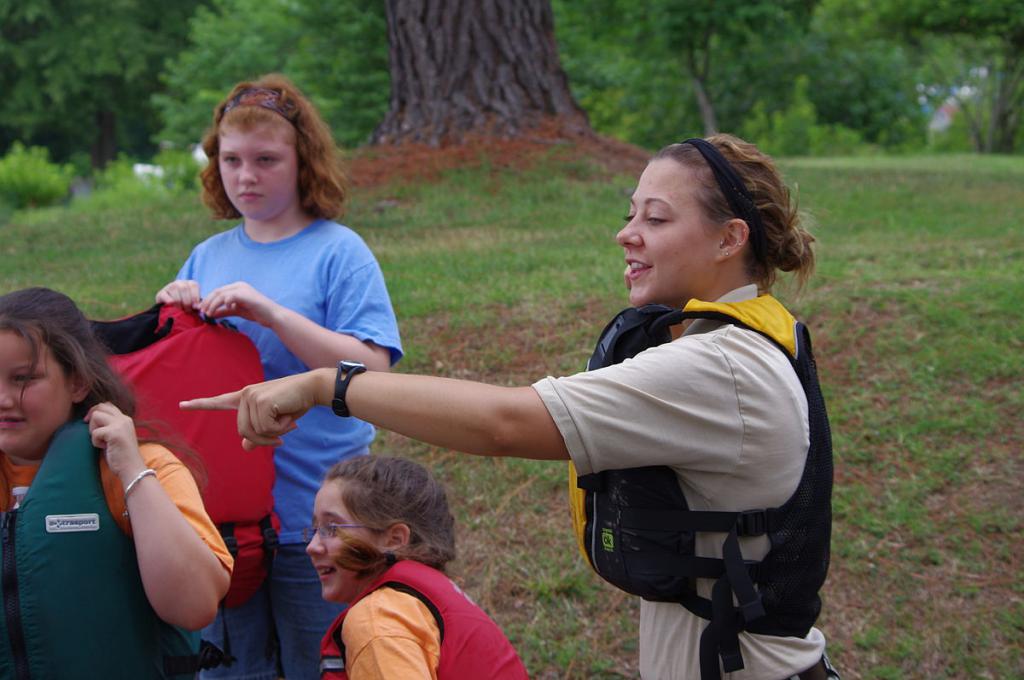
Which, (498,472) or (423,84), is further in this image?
A: (423,84)

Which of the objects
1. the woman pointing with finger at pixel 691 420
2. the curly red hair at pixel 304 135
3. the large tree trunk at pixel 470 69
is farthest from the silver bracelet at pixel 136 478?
the large tree trunk at pixel 470 69

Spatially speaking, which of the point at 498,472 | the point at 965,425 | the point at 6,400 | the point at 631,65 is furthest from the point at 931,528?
the point at 631,65

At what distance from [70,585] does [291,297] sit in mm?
1085

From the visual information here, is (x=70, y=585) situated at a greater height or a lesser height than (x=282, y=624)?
greater

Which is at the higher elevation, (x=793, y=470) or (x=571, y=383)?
(x=571, y=383)

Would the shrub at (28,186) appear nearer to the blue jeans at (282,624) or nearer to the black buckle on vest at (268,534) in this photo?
the blue jeans at (282,624)

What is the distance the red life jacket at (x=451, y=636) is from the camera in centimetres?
242

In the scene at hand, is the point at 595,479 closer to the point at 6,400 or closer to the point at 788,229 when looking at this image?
the point at 788,229

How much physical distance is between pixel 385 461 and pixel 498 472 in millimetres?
2691

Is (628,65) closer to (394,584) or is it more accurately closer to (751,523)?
(394,584)

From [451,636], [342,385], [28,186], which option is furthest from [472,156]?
[28,186]

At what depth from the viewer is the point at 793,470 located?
218cm

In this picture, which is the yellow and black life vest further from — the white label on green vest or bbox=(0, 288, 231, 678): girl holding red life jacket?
the white label on green vest

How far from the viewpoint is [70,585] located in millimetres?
2336
